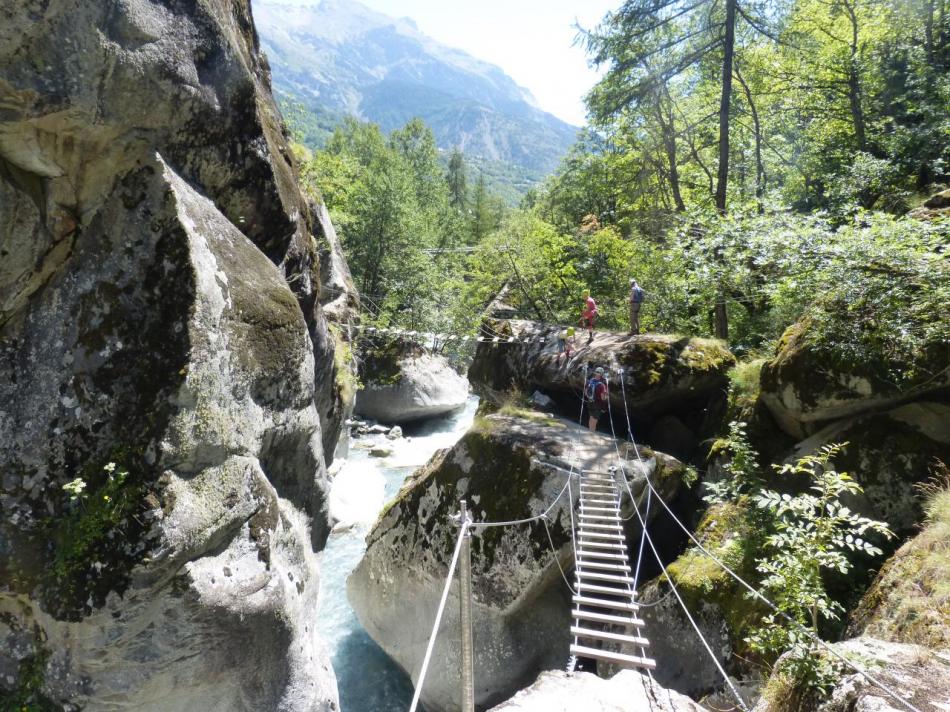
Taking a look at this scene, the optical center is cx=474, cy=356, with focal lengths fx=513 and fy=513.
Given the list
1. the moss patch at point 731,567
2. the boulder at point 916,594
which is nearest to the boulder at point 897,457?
the boulder at point 916,594

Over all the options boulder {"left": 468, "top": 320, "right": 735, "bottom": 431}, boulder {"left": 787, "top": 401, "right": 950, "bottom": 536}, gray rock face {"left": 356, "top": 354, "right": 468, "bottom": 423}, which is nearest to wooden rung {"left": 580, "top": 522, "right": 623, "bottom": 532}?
boulder {"left": 787, "top": 401, "right": 950, "bottom": 536}

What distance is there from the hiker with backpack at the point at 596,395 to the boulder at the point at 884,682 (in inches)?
285

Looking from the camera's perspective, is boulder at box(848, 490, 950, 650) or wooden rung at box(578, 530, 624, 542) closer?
boulder at box(848, 490, 950, 650)

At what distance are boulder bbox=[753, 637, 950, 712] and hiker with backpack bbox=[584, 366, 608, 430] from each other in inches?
285

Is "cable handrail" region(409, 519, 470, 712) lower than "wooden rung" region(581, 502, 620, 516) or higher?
higher

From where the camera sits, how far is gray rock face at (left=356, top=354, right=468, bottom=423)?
2342 centimetres

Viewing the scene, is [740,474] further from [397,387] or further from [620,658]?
[397,387]

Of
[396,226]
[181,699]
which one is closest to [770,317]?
[181,699]

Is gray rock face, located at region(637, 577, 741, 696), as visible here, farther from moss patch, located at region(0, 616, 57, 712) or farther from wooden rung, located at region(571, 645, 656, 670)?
moss patch, located at region(0, 616, 57, 712)

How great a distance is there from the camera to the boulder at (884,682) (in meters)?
3.00

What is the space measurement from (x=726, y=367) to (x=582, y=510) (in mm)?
4834

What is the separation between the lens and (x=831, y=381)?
292 inches

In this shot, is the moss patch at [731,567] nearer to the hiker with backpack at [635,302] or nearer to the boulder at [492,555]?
the boulder at [492,555]

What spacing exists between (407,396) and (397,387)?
62 cm
